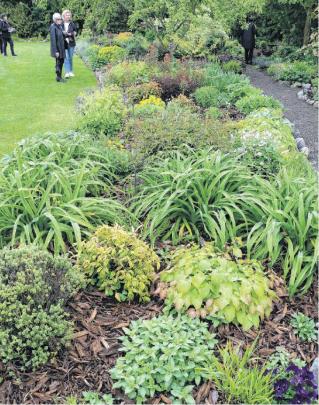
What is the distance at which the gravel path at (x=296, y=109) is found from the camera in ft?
27.9

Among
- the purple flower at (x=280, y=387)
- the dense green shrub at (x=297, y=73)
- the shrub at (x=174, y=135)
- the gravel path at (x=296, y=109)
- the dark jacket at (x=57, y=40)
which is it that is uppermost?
the dark jacket at (x=57, y=40)

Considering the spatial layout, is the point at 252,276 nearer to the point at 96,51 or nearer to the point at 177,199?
the point at 177,199

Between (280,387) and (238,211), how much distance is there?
1.75 metres

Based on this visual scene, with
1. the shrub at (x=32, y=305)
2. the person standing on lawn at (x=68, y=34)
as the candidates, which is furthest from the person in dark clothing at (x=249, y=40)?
the shrub at (x=32, y=305)

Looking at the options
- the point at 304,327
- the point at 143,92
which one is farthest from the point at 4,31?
the point at 304,327

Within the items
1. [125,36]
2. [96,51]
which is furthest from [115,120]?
[125,36]

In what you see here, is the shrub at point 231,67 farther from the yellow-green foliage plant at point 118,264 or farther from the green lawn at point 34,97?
the yellow-green foliage plant at point 118,264

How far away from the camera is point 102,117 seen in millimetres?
7387

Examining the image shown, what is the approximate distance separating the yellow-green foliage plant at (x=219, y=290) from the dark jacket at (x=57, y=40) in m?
10.7

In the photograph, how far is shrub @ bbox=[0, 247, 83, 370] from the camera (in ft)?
9.36

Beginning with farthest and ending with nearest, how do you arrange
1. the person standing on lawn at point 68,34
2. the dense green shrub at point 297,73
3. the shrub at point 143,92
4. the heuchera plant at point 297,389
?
the dense green shrub at point 297,73 → the person standing on lawn at point 68,34 → the shrub at point 143,92 → the heuchera plant at point 297,389

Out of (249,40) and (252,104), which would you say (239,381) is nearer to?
(252,104)

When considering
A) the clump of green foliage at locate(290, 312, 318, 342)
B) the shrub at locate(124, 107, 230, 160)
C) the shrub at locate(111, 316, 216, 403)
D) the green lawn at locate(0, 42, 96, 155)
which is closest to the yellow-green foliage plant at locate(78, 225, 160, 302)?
the shrub at locate(111, 316, 216, 403)

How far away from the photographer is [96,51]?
56.9ft
